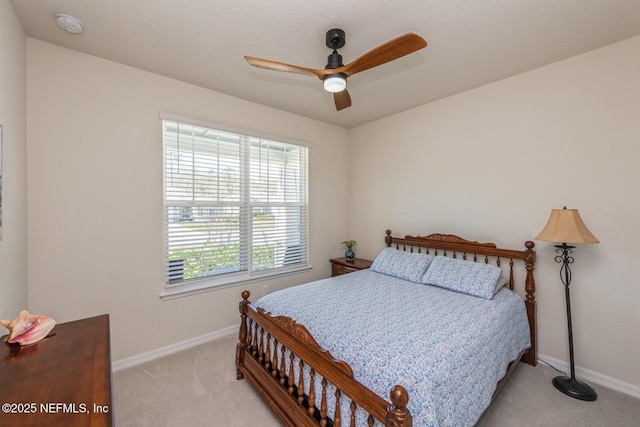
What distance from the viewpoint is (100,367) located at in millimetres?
1105

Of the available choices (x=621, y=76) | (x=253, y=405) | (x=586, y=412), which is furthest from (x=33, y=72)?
(x=586, y=412)

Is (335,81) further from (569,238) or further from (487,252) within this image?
(487,252)

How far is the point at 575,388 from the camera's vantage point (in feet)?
6.93

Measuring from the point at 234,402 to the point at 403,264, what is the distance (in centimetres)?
206

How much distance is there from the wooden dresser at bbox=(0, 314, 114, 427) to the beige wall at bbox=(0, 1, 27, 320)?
21.1 inches

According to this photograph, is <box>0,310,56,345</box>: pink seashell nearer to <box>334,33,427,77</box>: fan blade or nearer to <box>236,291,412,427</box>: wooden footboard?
<box>236,291,412,427</box>: wooden footboard

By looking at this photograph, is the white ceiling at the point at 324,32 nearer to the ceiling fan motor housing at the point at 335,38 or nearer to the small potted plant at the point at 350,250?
the ceiling fan motor housing at the point at 335,38

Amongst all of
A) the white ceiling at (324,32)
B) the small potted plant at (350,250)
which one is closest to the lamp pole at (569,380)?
the white ceiling at (324,32)

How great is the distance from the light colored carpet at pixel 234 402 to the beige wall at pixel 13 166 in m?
1.01

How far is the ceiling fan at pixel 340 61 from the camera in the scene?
1507 millimetres

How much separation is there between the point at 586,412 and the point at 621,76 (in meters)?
2.55

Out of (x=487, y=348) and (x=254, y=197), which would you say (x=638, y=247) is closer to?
(x=487, y=348)

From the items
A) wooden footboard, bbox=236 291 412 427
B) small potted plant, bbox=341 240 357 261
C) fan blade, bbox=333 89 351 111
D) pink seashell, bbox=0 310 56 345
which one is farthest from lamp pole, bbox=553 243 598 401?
pink seashell, bbox=0 310 56 345

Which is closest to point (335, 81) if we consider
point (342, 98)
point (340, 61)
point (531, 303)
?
point (340, 61)
